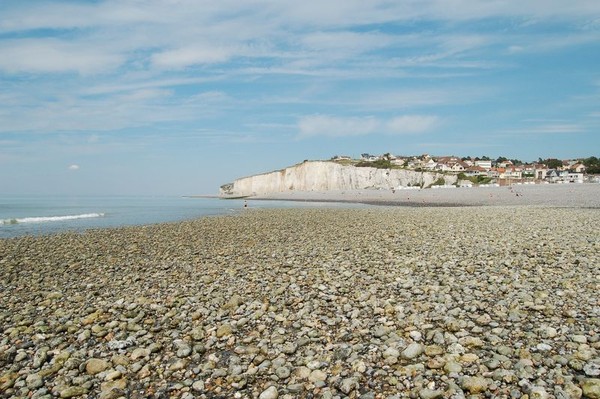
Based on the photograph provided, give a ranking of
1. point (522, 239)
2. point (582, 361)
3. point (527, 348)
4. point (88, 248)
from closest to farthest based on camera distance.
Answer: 1. point (582, 361)
2. point (527, 348)
3. point (522, 239)
4. point (88, 248)

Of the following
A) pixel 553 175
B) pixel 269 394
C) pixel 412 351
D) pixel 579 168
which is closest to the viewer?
pixel 269 394

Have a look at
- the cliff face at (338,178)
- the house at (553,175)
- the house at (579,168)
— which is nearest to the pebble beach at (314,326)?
the cliff face at (338,178)

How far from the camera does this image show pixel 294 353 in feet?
19.9

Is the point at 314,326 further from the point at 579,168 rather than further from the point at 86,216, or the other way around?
the point at 579,168

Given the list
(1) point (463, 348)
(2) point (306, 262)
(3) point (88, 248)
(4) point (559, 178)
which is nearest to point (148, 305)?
(2) point (306, 262)

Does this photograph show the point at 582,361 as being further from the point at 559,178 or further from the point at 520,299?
the point at 559,178

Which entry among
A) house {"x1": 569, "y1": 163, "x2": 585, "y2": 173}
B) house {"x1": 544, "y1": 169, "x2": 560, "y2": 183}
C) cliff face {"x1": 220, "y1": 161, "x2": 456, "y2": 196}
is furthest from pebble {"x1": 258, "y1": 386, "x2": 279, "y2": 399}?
house {"x1": 569, "y1": 163, "x2": 585, "y2": 173}

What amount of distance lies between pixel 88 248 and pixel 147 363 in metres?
13.9

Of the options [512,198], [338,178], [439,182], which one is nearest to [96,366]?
[512,198]

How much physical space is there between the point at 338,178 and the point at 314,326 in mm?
129735

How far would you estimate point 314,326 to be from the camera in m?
6.97

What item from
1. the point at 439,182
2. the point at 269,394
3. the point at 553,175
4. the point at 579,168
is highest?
the point at 579,168

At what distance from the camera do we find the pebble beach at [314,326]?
5.20 meters

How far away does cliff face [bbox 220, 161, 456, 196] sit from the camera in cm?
12950
